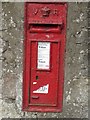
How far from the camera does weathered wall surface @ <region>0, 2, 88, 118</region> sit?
3.31 meters

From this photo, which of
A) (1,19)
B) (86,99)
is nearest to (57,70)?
(86,99)

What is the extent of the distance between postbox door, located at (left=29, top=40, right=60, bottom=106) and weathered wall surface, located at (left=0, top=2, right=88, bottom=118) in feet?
0.40

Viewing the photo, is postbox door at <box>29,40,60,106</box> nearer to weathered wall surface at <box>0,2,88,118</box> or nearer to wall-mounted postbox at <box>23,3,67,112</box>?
wall-mounted postbox at <box>23,3,67,112</box>

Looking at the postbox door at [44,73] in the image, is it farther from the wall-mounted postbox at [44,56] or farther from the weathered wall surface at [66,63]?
the weathered wall surface at [66,63]

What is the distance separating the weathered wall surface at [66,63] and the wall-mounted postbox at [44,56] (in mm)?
61

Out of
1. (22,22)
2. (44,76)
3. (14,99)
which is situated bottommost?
(14,99)

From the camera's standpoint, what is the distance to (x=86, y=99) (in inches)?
138

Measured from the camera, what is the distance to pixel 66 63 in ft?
11.2

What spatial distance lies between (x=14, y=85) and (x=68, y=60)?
2.11 feet

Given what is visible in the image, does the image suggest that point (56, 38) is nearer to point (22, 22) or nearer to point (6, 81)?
point (22, 22)

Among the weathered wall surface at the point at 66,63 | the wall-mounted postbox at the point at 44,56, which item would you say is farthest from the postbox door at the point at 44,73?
the weathered wall surface at the point at 66,63

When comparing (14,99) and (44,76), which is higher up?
(44,76)

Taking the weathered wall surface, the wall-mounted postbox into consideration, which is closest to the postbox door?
the wall-mounted postbox

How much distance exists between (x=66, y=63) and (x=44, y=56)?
25cm
